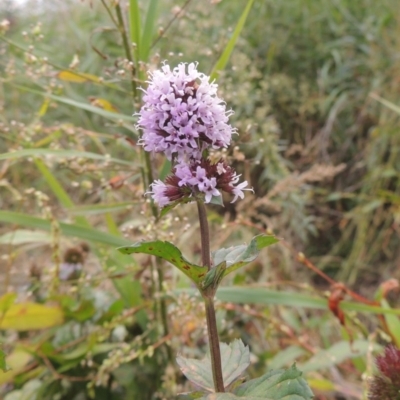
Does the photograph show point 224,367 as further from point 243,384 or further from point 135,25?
point 135,25

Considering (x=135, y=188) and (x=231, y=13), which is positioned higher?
(x=231, y=13)

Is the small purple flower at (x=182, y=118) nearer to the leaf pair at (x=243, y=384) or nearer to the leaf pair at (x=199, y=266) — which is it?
the leaf pair at (x=199, y=266)

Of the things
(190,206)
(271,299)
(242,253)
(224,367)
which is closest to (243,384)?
(224,367)

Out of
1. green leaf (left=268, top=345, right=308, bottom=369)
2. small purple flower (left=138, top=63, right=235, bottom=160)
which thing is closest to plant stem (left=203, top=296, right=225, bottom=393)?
small purple flower (left=138, top=63, right=235, bottom=160)

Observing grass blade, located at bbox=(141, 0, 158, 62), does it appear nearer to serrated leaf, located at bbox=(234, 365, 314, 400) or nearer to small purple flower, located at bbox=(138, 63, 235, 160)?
small purple flower, located at bbox=(138, 63, 235, 160)

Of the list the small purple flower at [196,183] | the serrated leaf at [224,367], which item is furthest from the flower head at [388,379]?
the small purple flower at [196,183]

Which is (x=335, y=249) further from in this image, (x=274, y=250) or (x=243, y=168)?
(x=243, y=168)

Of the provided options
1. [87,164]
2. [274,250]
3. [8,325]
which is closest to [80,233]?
[87,164]
